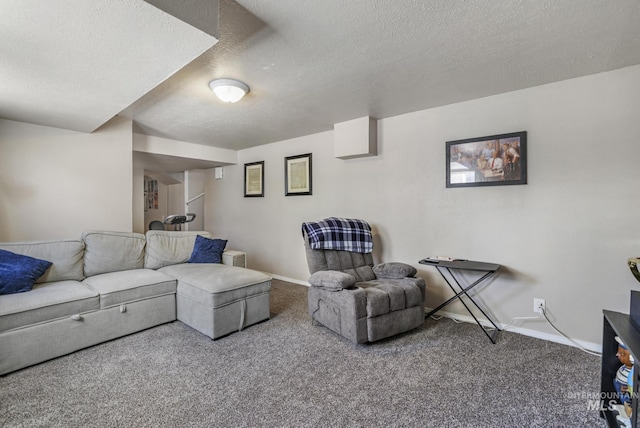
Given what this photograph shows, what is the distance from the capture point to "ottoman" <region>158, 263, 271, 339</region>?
8.20 ft

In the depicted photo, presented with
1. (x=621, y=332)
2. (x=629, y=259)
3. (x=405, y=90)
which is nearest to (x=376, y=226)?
(x=405, y=90)

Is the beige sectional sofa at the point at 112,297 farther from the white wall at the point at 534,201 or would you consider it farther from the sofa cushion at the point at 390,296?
the white wall at the point at 534,201

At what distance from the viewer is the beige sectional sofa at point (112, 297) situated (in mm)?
2049

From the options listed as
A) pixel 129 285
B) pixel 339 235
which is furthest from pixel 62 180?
pixel 339 235

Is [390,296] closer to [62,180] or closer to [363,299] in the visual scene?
[363,299]

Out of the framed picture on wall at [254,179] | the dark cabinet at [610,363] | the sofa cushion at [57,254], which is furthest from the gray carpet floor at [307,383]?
the framed picture on wall at [254,179]

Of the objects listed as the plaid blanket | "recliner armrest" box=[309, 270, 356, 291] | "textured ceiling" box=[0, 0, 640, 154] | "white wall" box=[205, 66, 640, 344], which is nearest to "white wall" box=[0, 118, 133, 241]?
"textured ceiling" box=[0, 0, 640, 154]

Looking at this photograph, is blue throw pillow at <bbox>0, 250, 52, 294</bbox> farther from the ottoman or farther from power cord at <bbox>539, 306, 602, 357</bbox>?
power cord at <bbox>539, 306, 602, 357</bbox>

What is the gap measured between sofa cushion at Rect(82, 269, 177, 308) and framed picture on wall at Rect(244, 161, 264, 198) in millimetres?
2215

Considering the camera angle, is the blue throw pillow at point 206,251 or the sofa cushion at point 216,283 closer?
the sofa cushion at point 216,283

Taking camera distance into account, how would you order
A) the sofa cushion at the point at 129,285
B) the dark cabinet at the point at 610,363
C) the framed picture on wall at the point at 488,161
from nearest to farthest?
the dark cabinet at the point at 610,363
the sofa cushion at the point at 129,285
the framed picture on wall at the point at 488,161

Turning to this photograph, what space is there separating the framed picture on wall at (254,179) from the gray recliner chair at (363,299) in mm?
2103

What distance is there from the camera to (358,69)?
2.20 m

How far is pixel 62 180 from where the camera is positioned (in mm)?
3158
